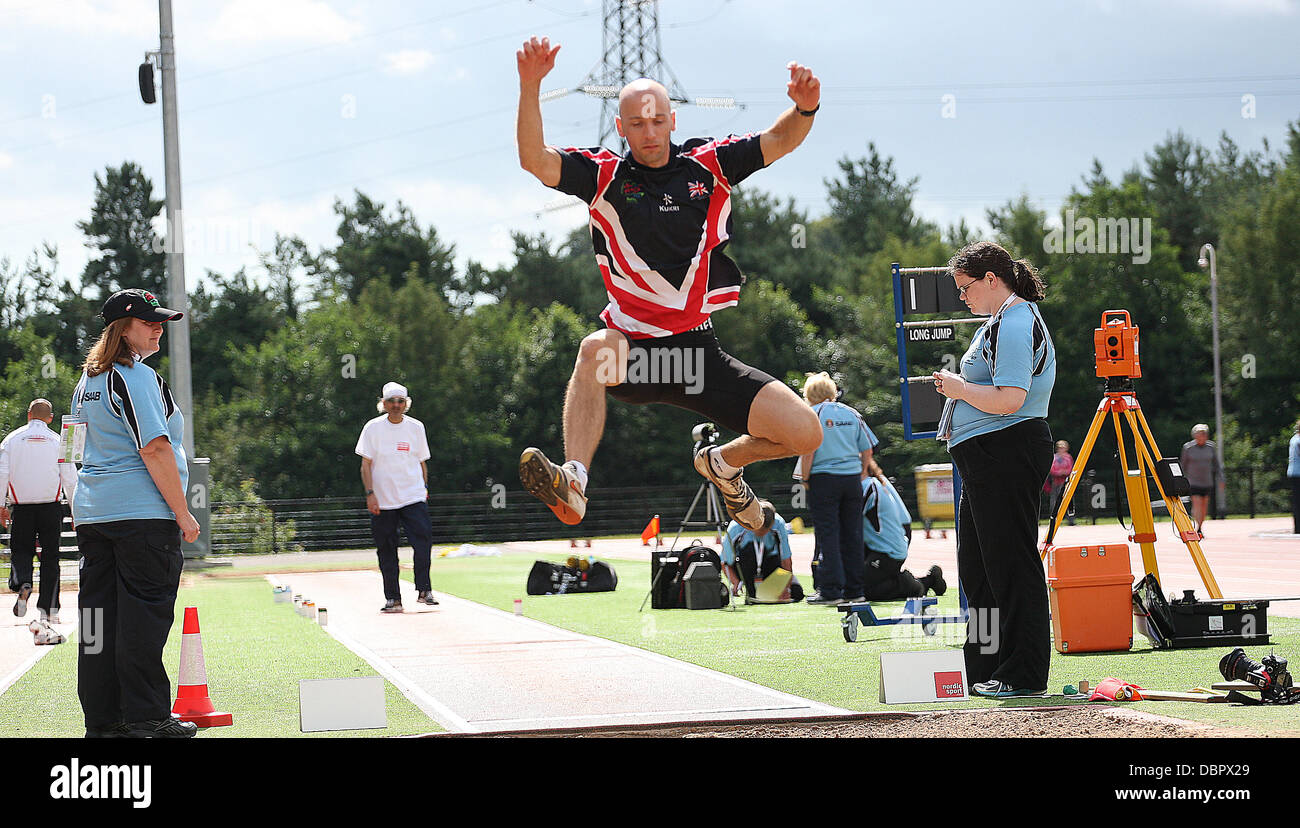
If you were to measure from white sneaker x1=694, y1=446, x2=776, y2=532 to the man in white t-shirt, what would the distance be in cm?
719

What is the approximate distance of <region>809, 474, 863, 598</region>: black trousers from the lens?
11820mm

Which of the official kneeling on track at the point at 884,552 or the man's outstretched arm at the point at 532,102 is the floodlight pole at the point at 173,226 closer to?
the official kneeling on track at the point at 884,552

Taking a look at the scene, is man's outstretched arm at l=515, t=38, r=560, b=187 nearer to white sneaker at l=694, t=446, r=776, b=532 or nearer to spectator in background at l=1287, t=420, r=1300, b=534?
white sneaker at l=694, t=446, r=776, b=532

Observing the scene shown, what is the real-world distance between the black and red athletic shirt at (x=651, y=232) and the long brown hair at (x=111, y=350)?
91.8 inches

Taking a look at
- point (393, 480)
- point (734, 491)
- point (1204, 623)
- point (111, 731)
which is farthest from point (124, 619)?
point (393, 480)

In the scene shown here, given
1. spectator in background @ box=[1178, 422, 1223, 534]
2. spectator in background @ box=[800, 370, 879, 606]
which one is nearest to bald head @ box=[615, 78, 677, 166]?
spectator in background @ box=[800, 370, 879, 606]

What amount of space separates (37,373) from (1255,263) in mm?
44387

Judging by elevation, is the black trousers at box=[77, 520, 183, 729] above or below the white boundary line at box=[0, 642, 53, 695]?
above

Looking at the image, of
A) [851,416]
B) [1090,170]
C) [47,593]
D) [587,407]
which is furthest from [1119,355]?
[1090,170]

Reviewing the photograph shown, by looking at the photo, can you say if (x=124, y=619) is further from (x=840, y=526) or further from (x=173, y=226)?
(x=173, y=226)

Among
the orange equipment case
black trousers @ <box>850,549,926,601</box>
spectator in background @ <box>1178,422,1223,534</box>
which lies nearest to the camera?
the orange equipment case

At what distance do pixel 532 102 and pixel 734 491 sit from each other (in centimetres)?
205

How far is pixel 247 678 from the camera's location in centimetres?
838
